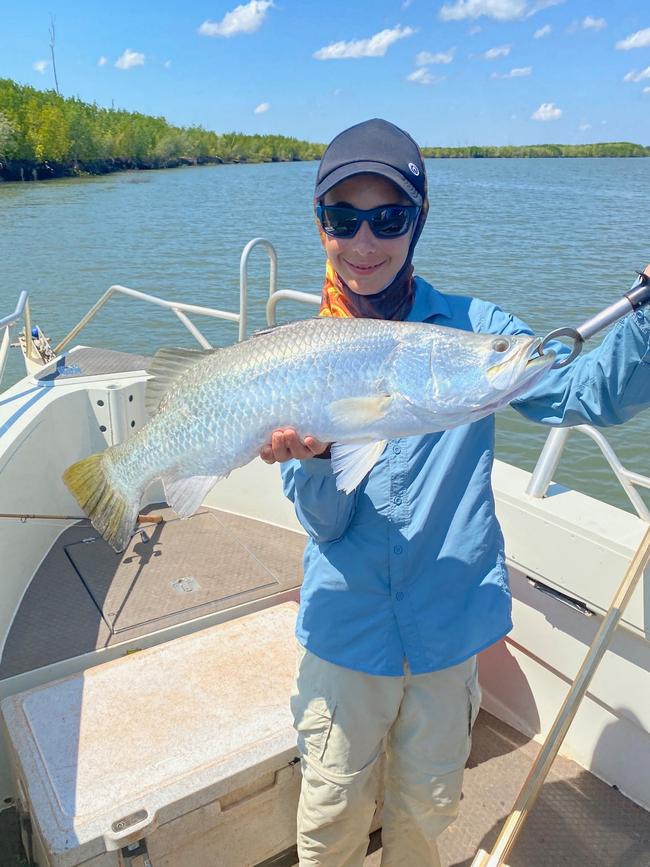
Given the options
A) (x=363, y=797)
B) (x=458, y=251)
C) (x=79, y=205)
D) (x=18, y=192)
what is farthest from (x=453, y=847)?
(x=18, y=192)

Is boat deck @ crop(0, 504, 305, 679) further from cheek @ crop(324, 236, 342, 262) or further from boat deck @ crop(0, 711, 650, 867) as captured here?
cheek @ crop(324, 236, 342, 262)

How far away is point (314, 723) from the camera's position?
83.3 inches

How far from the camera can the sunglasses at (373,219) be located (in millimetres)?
2002

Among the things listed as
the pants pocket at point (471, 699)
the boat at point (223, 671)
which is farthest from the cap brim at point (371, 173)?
the pants pocket at point (471, 699)

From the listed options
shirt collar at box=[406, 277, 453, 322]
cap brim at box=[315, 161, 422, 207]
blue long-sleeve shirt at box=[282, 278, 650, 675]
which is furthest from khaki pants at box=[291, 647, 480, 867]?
cap brim at box=[315, 161, 422, 207]

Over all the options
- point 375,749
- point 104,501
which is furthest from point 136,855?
point 104,501

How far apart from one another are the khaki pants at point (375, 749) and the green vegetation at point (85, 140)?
69.8 metres

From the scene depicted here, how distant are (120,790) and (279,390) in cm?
145

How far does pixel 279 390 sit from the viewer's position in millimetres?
1920

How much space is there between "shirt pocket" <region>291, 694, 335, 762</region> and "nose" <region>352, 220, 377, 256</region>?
1.35 meters

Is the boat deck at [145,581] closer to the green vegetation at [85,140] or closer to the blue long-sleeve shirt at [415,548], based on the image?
the blue long-sleeve shirt at [415,548]

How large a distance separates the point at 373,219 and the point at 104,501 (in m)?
1.24

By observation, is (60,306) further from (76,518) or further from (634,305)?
(634,305)

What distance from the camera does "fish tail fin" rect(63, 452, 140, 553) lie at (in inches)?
87.7
